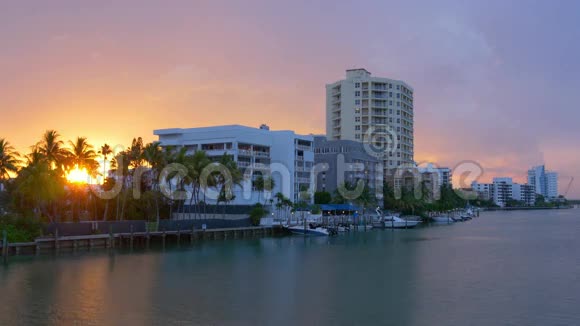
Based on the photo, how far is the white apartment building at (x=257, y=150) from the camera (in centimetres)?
10106

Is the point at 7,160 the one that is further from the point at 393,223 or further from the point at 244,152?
the point at 393,223

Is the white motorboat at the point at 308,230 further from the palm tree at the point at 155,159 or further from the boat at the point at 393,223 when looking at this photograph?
the boat at the point at 393,223

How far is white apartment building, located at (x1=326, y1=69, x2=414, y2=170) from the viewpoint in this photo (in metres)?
166

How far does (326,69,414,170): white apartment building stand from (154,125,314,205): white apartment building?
53.7 meters

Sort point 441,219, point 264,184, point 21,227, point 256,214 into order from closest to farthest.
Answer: point 21,227
point 256,214
point 264,184
point 441,219

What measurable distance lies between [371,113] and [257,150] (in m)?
68.2

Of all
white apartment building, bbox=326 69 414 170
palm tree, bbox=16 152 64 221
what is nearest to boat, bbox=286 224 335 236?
palm tree, bbox=16 152 64 221

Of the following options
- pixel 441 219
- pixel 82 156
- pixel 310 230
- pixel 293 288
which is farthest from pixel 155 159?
pixel 441 219

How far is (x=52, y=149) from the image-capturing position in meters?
70.6

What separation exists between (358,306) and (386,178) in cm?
13405

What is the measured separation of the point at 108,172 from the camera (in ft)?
275

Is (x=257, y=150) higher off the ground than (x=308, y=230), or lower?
higher

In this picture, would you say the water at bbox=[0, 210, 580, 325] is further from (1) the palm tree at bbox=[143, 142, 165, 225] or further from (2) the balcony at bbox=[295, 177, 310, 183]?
(2) the balcony at bbox=[295, 177, 310, 183]

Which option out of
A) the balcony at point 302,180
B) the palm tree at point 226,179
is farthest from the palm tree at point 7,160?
the balcony at point 302,180
